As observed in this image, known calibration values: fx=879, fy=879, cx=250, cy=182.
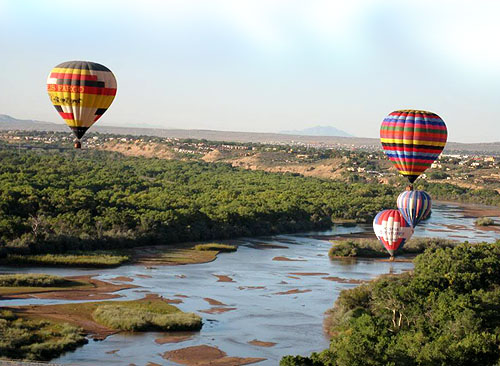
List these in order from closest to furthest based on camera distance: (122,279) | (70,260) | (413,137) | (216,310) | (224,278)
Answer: (216,310) → (413,137) → (122,279) → (224,278) → (70,260)

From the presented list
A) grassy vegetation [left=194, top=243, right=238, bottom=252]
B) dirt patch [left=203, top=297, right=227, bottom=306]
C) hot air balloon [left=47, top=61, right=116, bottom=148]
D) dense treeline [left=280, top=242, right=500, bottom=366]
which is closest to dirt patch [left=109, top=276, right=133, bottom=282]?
dirt patch [left=203, top=297, right=227, bottom=306]

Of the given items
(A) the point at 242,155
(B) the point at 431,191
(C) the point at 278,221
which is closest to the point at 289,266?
(C) the point at 278,221

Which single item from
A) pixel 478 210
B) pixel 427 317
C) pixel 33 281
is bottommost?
pixel 478 210

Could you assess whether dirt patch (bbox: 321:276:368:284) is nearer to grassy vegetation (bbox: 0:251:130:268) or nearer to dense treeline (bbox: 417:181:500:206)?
grassy vegetation (bbox: 0:251:130:268)

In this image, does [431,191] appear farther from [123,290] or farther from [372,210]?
[123,290]

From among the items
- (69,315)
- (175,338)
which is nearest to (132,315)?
(69,315)

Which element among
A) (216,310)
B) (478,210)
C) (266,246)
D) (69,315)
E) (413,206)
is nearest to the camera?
(69,315)

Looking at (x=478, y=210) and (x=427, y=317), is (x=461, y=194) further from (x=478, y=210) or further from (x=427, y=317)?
(x=427, y=317)
